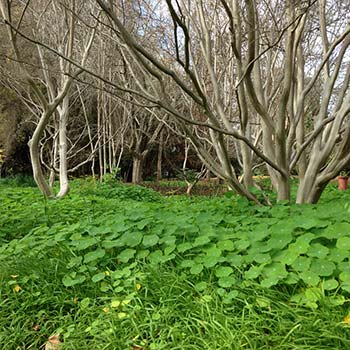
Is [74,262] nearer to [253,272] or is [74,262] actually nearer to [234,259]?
[234,259]

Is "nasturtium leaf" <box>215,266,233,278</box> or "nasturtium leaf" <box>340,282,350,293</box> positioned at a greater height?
"nasturtium leaf" <box>340,282,350,293</box>

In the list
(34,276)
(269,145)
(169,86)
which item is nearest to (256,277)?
(34,276)

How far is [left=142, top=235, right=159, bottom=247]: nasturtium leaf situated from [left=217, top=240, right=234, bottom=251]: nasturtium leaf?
1.22 ft

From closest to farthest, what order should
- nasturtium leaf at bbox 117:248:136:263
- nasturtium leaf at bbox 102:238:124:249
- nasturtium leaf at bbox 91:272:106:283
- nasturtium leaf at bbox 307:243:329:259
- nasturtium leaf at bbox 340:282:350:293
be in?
nasturtium leaf at bbox 340:282:350:293 → nasturtium leaf at bbox 307:243:329:259 → nasturtium leaf at bbox 91:272:106:283 → nasturtium leaf at bbox 117:248:136:263 → nasturtium leaf at bbox 102:238:124:249

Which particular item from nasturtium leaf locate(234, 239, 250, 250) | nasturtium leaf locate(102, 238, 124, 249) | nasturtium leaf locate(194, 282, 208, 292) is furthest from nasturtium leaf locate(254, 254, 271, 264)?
nasturtium leaf locate(102, 238, 124, 249)

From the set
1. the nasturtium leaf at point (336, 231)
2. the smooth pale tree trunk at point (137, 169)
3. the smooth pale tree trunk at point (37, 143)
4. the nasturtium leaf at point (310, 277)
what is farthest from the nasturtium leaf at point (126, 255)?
the smooth pale tree trunk at point (137, 169)

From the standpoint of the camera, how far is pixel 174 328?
5.11 ft

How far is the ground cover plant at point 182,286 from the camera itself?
4.90 ft

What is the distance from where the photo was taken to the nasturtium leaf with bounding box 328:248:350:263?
5.50 feet

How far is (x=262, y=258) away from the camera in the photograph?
1.78 meters

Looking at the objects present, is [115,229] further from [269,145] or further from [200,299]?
[269,145]

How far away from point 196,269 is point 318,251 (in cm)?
60

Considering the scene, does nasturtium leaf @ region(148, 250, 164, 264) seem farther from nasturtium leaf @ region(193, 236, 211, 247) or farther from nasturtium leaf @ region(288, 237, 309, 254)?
nasturtium leaf @ region(288, 237, 309, 254)

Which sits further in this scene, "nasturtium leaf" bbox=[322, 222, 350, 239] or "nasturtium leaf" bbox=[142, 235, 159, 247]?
"nasturtium leaf" bbox=[142, 235, 159, 247]
